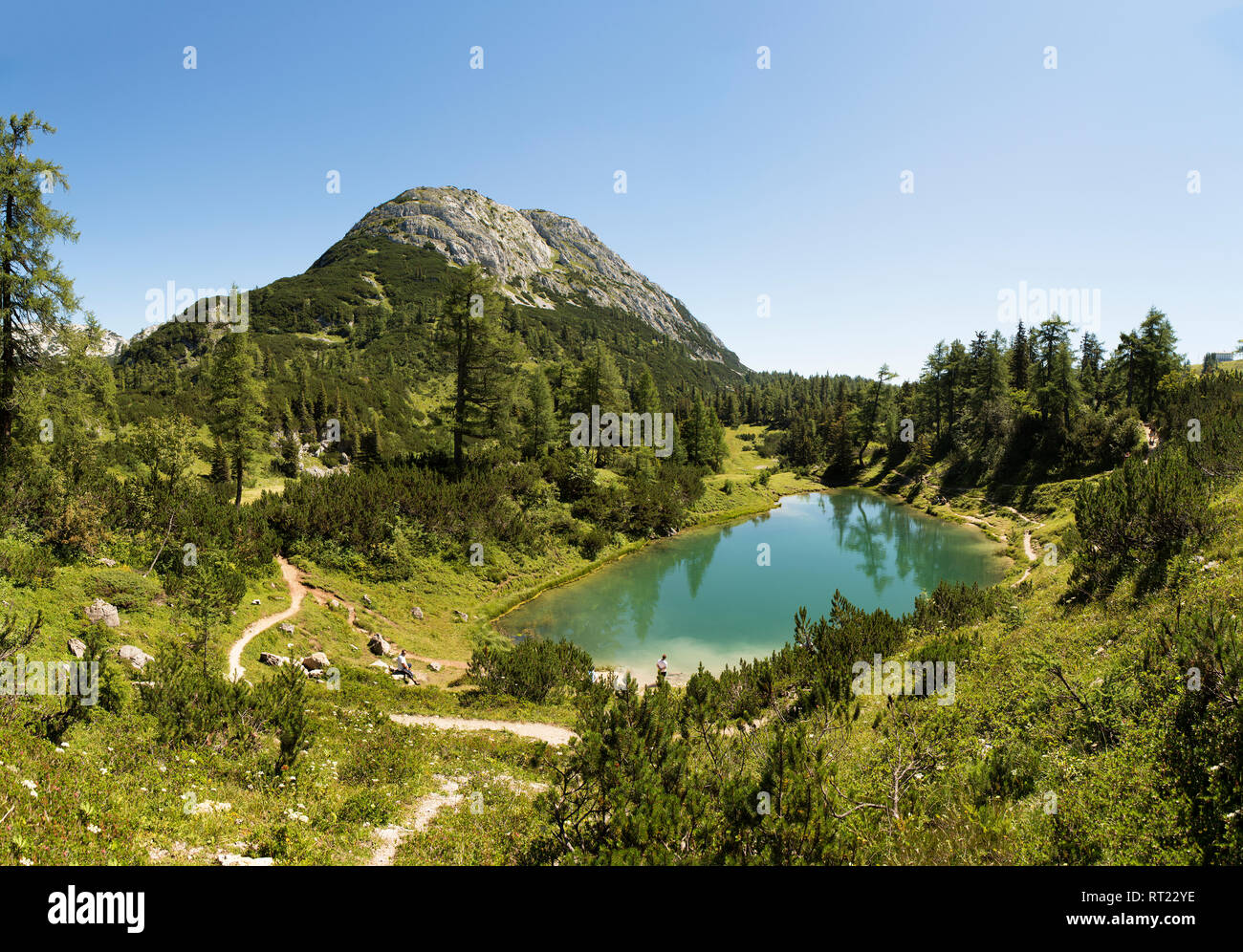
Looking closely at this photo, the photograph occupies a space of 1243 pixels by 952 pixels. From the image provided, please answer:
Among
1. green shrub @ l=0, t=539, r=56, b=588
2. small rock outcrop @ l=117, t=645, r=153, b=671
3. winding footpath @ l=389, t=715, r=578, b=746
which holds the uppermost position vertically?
green shrub @ l=0, t=539, r=56, b=588

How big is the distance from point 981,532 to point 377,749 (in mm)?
47184

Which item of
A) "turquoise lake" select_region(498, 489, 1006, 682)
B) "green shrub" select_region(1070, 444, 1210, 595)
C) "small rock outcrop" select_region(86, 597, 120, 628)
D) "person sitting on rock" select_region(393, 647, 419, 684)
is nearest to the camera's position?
"green shrub" select_region(1070, 444, 1210, 595)

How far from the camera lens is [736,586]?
31.3 m

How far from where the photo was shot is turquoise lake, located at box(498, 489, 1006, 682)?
23391 mm

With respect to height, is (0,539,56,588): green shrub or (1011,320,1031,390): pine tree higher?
(1011,320,1031,390): pine tree

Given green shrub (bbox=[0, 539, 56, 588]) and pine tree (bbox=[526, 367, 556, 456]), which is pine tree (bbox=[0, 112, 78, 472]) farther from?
pine tree (bbox=[526, 367, 556, 456])

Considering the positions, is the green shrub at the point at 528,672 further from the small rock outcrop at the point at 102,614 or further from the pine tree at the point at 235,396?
the pine tree at the point at 235,396

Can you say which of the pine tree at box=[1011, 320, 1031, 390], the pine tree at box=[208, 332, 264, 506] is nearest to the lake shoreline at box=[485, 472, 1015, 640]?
the pine tree at box=[208, 332, 264, 506]

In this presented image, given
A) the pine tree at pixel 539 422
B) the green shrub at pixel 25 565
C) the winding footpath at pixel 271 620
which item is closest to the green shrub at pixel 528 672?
the winding footpath at pixel 271 620

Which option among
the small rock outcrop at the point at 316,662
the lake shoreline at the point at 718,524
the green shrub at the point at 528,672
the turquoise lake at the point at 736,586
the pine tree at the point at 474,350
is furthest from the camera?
the pine tree at the point at 474,350

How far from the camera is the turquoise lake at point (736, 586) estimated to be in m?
23.4

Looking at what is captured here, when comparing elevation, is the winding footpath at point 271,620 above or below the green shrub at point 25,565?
below
